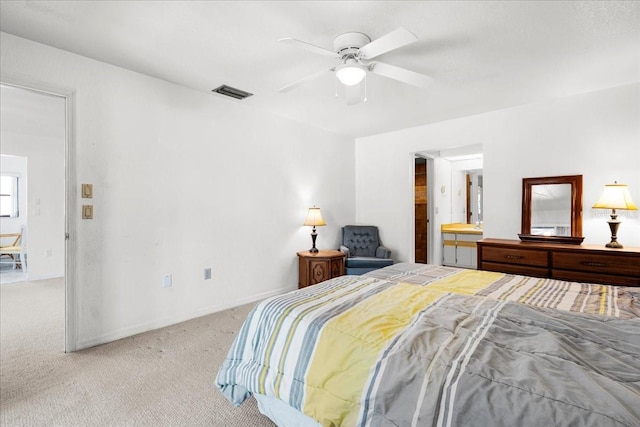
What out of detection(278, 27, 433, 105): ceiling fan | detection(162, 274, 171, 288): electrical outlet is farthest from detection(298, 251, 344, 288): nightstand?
detection(278, 27, 433, 105): ceiling fan

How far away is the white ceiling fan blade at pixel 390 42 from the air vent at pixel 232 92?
162 centimetres

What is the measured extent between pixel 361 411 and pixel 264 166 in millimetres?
3251

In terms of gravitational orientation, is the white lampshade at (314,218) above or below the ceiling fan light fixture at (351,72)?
below

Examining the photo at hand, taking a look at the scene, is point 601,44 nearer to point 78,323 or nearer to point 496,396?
point 496,396

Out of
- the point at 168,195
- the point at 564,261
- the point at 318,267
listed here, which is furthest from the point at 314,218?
the point at 564,261

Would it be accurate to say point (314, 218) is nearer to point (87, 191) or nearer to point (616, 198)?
point (87, 191)

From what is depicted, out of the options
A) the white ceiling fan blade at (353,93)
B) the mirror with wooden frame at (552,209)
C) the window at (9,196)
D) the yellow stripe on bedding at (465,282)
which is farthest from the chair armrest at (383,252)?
the window at (9,196)

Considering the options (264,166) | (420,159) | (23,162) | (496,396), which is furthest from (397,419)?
(23,162)

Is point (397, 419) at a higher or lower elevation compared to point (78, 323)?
higher

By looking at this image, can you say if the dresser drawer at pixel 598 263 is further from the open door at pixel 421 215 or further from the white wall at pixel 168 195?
the white wall at pixel 168 195

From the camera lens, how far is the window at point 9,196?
6.30 metres

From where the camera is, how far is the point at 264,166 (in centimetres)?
391

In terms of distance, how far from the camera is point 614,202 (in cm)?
284

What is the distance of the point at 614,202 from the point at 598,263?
0.59 metres
